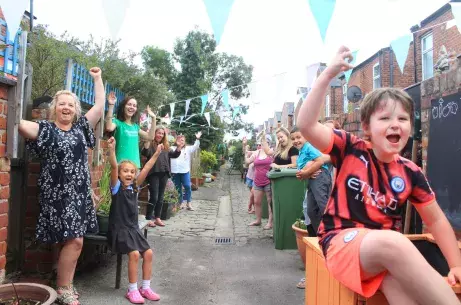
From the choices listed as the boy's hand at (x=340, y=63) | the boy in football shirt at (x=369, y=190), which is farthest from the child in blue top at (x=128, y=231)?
the boy's hand at (x=340, y=63)

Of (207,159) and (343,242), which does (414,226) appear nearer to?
(343,242)

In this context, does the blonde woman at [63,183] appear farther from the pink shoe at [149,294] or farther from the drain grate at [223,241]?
the drain grate at [223,241]

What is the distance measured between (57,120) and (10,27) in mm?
757

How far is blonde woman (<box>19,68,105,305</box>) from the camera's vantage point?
287 cm

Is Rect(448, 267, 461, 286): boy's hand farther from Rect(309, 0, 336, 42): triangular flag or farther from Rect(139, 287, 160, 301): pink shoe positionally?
Rect(309, 0, 336, 42): triangular flag

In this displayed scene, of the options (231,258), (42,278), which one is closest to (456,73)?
(231,258)

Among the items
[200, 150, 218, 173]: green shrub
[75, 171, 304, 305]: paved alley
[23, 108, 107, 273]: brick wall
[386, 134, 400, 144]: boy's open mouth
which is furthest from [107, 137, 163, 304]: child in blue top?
[200, 150, 218, 173]: green shrub

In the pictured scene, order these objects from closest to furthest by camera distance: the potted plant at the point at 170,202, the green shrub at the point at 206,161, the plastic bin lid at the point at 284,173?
the plastic bin lid at the point at 284,173, the potted plant at the point at 170,202, the green shrub at the point at 206,161

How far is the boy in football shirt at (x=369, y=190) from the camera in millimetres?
1555

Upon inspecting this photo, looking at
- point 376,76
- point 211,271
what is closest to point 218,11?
point 211,271

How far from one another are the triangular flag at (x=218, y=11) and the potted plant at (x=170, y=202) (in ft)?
13.6

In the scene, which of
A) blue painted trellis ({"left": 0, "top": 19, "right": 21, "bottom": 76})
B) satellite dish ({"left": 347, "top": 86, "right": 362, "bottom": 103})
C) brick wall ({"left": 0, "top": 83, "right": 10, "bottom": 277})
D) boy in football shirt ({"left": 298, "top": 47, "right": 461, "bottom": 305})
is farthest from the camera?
satellite dish ({"left": 347, "top": 86, "right": 362, "bottom": 103})

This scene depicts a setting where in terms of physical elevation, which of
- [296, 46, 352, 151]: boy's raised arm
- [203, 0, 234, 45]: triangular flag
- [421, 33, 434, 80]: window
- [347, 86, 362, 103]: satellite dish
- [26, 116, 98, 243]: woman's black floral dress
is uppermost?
[421, 33, 434, 80]: window

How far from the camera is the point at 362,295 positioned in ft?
5.26
